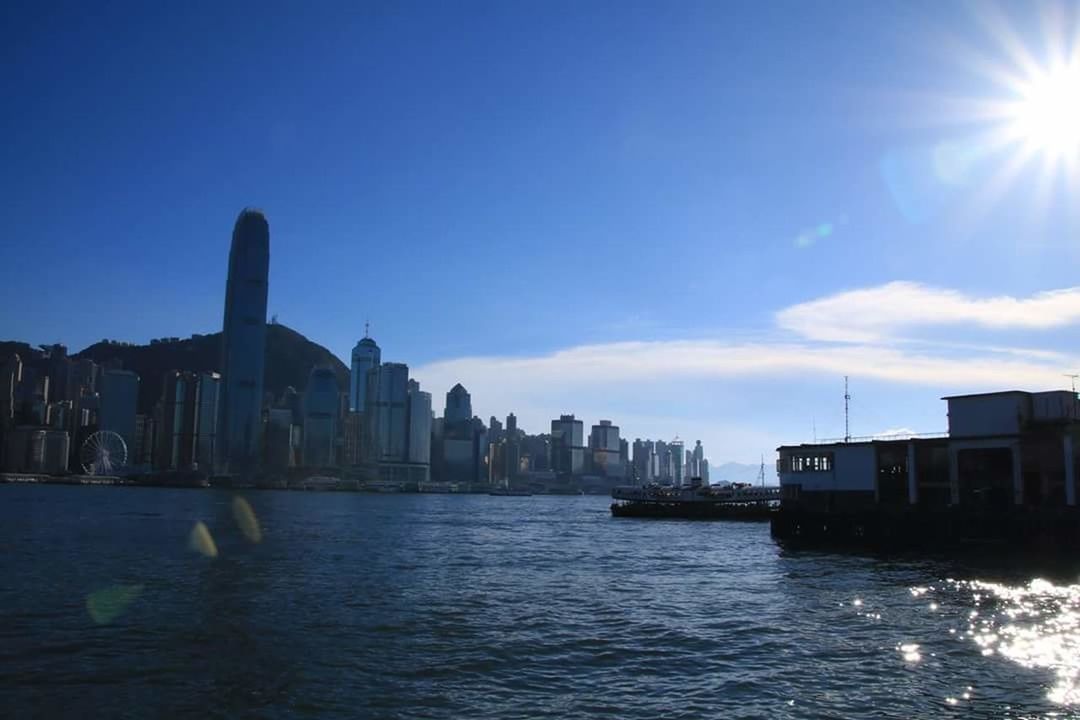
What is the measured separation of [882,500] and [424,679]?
66.2 m

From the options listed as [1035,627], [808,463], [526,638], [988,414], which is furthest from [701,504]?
[526,638]

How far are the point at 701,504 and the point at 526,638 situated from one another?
111 m

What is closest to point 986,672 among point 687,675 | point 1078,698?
point 1078,698

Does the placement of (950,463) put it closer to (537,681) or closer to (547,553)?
(547,553)

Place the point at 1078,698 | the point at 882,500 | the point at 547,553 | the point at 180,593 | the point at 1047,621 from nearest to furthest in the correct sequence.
A: the point at 1078,698
the point at 1047,621
the point at 180,593
the point at 547,553
the point at 882,500

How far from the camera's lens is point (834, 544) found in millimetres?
76625

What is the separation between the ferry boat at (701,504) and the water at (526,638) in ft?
240

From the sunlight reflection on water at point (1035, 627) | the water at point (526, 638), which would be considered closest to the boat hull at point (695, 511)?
the water at point (526, 638)

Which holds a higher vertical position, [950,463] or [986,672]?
[950,463]

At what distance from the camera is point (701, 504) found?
139 m

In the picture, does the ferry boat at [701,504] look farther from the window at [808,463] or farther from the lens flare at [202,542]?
the lens flare at [202,542]

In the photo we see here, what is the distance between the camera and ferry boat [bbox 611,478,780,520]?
134m

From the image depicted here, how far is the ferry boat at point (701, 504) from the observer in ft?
441

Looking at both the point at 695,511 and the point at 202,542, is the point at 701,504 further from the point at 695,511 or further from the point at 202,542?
the point at 202,542
